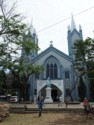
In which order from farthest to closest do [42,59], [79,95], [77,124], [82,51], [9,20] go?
[42,59]
[79,95]
[82,51]
[9,20]
[77,124]

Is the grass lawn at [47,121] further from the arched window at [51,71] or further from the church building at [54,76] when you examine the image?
the arched window at [51,71]

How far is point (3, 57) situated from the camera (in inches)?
658

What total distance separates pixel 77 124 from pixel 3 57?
7742 mm

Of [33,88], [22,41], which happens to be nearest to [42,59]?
[33,88]

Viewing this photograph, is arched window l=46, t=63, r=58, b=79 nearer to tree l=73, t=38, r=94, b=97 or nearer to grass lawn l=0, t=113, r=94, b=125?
tree l=73, t=38, r=94, b=97

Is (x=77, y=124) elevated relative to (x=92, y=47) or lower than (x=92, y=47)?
lower

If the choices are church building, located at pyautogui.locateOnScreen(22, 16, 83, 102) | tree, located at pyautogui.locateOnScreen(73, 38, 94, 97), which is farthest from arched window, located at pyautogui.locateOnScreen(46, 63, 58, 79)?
tree, located at pyautogui.locateOnScreen(73, 38, 94, 97)

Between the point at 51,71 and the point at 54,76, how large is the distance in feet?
4.10

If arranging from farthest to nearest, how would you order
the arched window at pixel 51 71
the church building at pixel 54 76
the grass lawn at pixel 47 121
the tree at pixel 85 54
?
the arched window at pixel 51 71 → the church building at pixel 54 76 → the tree at pixel 85 54 → the grass lawn at pixel 47 121

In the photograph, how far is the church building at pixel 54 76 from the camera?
42.9 m

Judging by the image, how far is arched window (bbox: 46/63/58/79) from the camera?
146 ft

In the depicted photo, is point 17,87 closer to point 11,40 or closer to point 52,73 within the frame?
point 52,73

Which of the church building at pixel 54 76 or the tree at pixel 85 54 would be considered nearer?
the tree at pixel 85 54

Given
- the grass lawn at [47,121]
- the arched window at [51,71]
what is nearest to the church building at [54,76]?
the arched window at [51,71]
